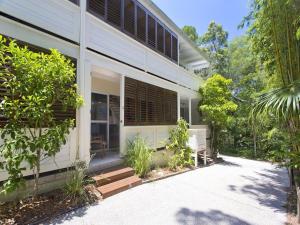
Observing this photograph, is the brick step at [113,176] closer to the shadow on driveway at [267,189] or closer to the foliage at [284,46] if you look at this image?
the shadow on driveway at [267,189]

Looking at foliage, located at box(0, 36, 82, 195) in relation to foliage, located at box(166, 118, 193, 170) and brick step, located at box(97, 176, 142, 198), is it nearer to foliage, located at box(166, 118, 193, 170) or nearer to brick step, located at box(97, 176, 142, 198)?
brick step, located at box(97, 176, 142, 198)

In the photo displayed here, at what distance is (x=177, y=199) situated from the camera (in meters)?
5.11

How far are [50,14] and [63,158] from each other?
3.55m

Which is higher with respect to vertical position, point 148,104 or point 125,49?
point 125,49

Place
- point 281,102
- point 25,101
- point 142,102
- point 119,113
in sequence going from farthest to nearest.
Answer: point 142,102
point 119,113
point 25,101
point 281,102

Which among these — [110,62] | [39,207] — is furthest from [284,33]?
[39,207]

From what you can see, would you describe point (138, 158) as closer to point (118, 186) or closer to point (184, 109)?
point (118, 186)

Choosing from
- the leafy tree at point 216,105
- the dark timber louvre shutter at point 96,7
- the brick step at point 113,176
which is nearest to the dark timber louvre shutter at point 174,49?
the leafy tree at point 216,105

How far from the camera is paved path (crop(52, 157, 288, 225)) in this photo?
4043mm

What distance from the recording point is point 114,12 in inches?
277

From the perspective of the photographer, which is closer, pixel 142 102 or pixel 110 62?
pixel 110 62

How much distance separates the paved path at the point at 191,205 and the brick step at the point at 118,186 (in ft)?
0.51

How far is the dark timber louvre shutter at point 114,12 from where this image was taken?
6.84 meters

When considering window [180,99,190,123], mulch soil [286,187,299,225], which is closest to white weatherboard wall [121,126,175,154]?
mulch soil [286,187,299,225]
